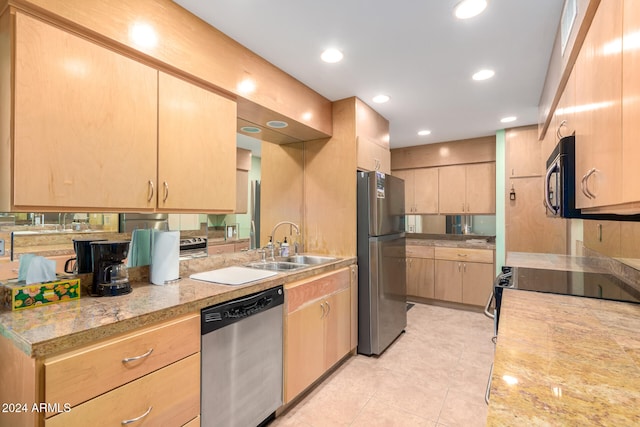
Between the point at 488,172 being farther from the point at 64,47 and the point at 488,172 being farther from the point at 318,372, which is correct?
the point at 64,47

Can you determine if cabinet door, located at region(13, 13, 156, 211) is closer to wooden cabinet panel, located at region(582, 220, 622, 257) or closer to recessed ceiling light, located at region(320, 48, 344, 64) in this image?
recessed ceiling light, located at region(320, 48, 344, 64)

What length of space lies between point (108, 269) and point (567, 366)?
1800 mm

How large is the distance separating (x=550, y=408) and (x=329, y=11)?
1902mm

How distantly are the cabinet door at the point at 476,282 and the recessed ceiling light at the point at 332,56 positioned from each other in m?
3.19

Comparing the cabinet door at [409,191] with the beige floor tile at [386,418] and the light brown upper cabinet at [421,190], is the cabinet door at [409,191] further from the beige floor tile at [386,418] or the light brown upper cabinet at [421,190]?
the beige floor tile at [386,418]

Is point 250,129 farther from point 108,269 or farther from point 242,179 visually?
point 108,269

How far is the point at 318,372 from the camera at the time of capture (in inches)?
88.8

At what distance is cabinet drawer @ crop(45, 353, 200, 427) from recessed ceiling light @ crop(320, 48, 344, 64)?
1977 millimetres

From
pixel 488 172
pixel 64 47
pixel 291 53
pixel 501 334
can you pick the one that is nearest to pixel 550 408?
pixel 501 334

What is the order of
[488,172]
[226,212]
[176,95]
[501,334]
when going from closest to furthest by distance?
1. [501,334]
2. [176,95]
3. [226,212]
4. [488,172]

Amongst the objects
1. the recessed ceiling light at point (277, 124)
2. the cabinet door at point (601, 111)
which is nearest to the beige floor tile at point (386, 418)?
the cabinet door at point (601, 111)

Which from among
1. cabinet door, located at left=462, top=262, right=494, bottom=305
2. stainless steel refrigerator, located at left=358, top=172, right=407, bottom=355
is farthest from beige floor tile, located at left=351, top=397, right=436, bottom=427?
cabinet door, located at left=462, top=262, right=494, bottom=305

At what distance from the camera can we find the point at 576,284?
1.80 metres

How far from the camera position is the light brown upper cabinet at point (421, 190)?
470cm
